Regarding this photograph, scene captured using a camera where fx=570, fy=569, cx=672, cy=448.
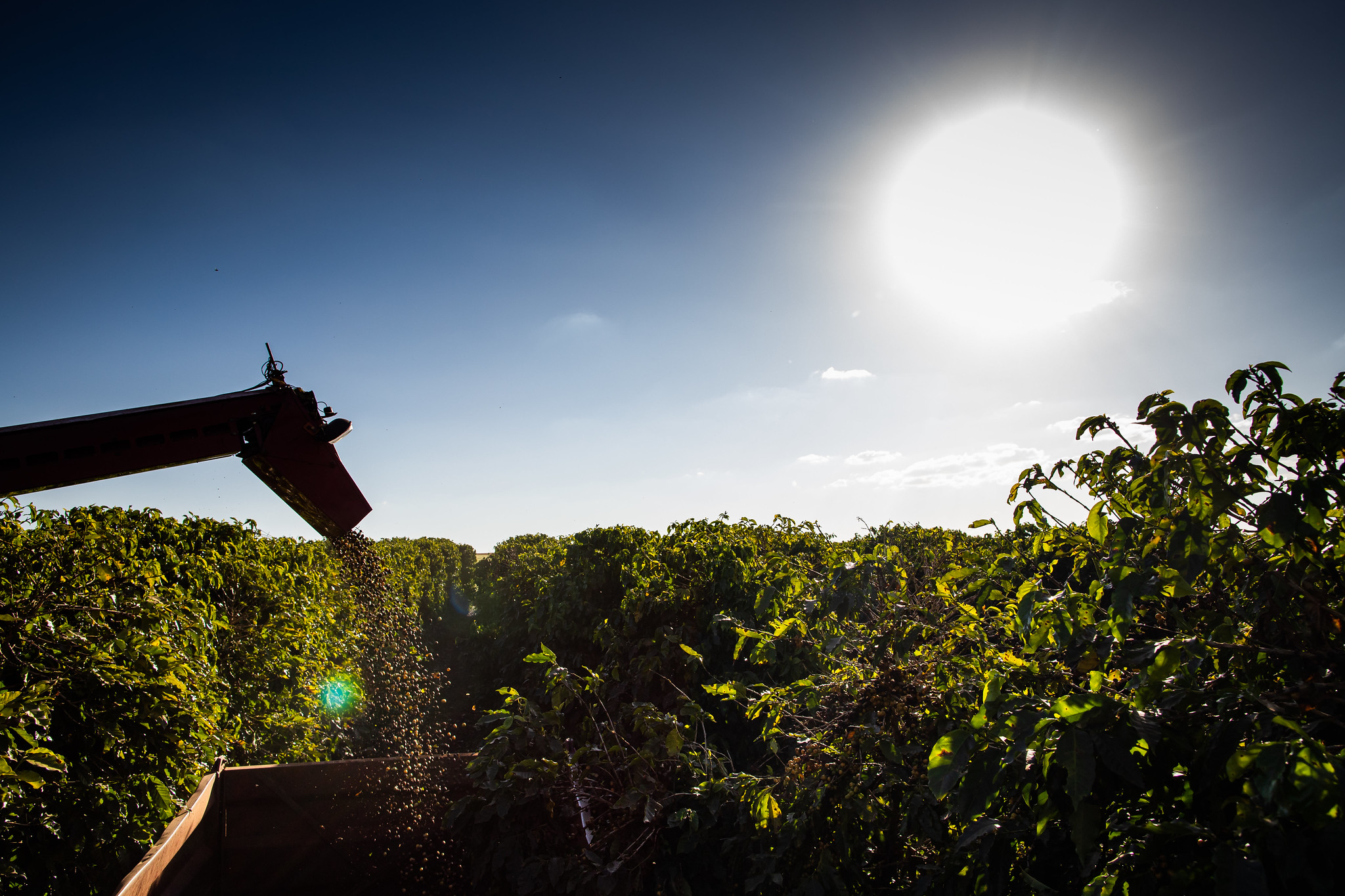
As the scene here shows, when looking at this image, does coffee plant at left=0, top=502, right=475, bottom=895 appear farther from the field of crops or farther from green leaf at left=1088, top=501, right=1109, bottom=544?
green leaf at left=1088, top=501, right=1109, bottom=544

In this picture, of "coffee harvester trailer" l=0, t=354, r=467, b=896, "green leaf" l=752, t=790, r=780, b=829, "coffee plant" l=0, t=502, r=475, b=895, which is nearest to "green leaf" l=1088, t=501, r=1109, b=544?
"green leaf" l=752, t=790, r=780, b=829

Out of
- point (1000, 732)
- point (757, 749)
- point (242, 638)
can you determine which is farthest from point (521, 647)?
point (1000, 732)

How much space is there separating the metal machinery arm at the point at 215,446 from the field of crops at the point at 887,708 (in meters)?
0.48

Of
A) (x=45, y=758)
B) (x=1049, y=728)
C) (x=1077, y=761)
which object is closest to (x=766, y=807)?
(x=1049, y=728)

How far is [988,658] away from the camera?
2256 mm

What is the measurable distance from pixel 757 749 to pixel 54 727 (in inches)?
180

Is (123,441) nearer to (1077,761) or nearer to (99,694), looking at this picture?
(99,694)

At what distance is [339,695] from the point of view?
Answer: 728cm

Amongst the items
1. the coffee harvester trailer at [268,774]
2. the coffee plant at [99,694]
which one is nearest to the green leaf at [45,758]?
the coffee plant at [99,694]

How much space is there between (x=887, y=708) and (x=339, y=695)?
7440 millimetres

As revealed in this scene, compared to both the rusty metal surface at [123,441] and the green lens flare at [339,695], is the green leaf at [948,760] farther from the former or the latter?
the green lens flare at [339,695]

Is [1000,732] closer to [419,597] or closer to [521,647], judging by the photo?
[521,647]

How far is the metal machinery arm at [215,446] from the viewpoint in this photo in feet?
10.4

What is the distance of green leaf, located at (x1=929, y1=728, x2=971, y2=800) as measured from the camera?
1457 mm
